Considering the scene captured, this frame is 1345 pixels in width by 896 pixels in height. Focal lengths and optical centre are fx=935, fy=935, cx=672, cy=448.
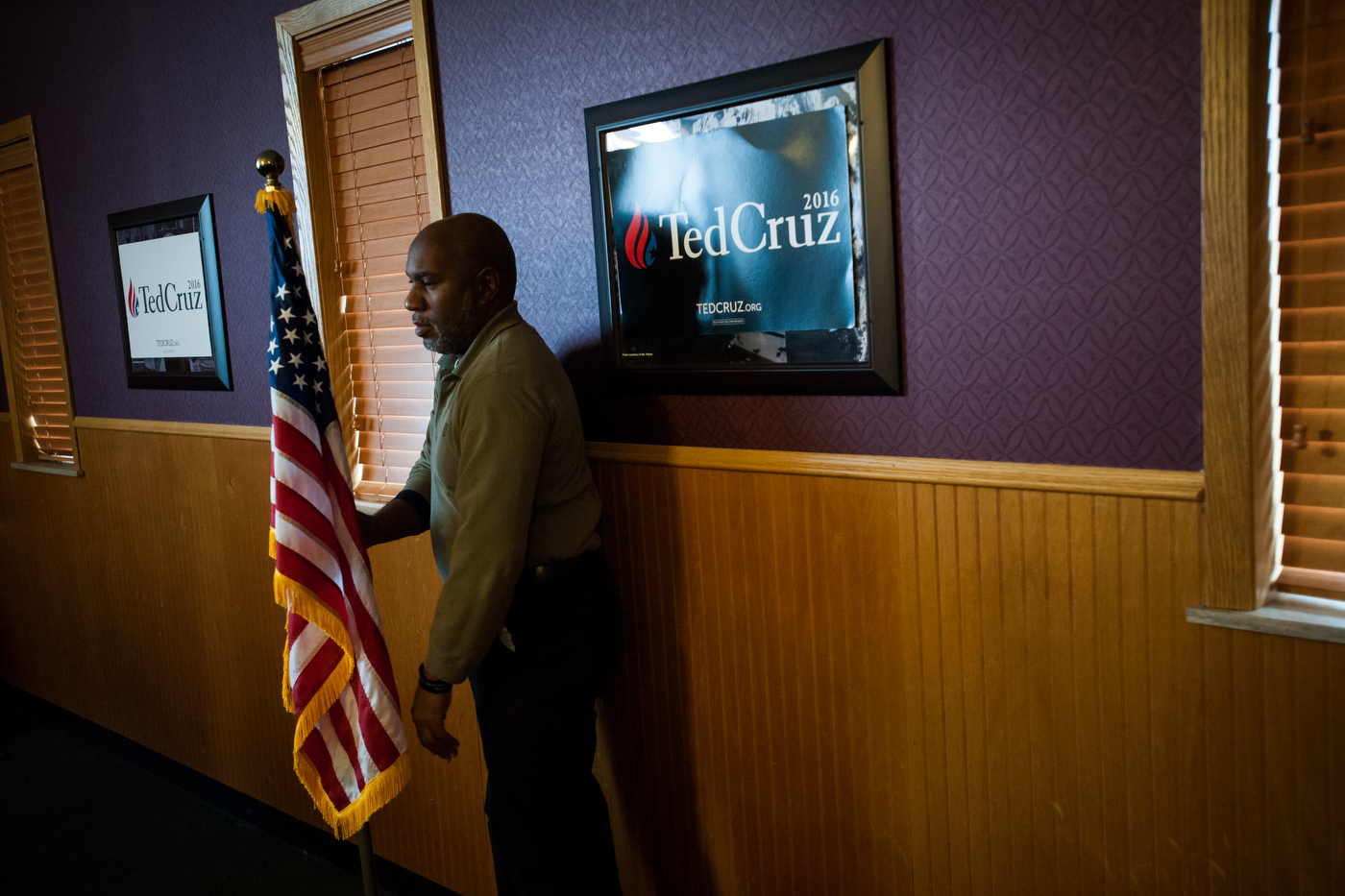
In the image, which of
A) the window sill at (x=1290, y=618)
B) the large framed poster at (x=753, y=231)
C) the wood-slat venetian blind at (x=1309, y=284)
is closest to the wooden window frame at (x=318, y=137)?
the large framed poster at (x=753, y=231)

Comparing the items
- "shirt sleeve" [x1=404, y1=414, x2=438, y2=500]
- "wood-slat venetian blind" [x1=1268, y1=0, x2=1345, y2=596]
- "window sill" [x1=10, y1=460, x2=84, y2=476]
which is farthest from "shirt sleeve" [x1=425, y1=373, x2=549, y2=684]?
"window sill" [x1=10, y1=460, x2=84, y2=476]

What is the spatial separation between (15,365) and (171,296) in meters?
1.27

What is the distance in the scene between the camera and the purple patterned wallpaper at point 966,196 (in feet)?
4.35

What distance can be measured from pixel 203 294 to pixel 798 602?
2.15 m

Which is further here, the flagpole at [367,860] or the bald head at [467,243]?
the flagpole at [367,860]

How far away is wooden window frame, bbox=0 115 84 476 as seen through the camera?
338cm

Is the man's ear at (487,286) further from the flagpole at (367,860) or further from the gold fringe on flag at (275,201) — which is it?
the flagpole at (367,860)

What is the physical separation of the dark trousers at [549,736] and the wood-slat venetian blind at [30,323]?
8.39ft

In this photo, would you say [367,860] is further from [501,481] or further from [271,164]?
[271,164]

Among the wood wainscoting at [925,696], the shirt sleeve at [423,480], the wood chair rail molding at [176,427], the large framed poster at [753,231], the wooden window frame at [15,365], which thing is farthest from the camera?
the wooden window frame at [15,365]

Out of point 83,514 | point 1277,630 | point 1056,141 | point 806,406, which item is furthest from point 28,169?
point 1277,630

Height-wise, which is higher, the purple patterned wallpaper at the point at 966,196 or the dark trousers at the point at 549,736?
the purple patterned wallpaper at the point at 966,196

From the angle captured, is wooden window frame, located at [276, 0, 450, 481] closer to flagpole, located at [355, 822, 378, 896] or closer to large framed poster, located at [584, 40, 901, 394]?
large framed poster, located at [584, 40, 901, 394]

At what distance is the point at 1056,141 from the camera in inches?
54.4
